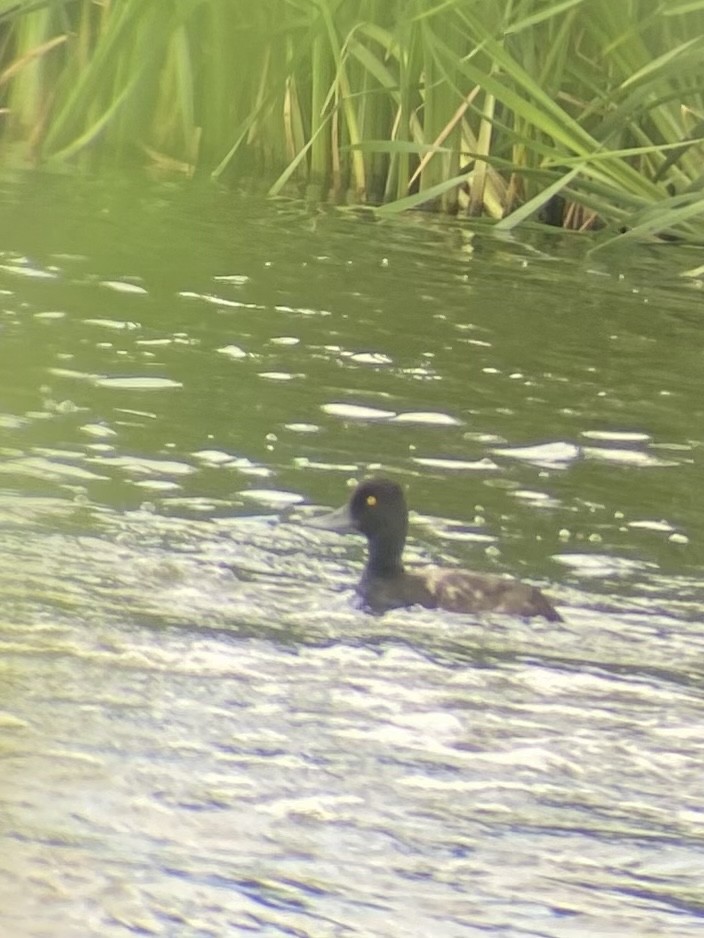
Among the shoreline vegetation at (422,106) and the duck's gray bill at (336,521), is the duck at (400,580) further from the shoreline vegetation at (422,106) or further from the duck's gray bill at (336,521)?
the shoreline vegetation at (422,106)

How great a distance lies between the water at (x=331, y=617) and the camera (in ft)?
8.73

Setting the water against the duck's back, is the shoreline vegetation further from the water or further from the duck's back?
the duck's back

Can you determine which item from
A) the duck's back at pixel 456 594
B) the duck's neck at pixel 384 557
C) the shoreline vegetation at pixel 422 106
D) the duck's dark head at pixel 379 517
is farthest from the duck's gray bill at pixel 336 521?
the shoreline vegetation at pixel 422 106

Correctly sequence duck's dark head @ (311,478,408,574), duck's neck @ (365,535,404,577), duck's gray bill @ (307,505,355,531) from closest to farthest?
duck's neck @ (365,535,404,577)
duck's dark head @ (311,478,408,574)
duck's gray bill @ (307,505,355,531)

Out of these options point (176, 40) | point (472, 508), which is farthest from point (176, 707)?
point (176, 40)

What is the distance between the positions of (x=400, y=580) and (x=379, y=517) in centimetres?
23

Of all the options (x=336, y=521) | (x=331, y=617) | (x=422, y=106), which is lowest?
(x=331, y=617)

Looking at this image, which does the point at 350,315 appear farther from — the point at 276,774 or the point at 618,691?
the point at 276,774

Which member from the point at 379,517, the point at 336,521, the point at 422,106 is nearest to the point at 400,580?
the point at 379,517

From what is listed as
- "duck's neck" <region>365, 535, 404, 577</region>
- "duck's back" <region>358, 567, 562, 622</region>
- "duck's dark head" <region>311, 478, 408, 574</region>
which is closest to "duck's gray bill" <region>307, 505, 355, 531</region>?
"duck's dark head" <region>311, 478, 408, 574</region>

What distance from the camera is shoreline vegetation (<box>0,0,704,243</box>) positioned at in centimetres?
744

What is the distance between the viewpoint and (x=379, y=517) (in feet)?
13.9

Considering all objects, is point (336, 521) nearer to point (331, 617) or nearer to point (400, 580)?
point (400, 580)

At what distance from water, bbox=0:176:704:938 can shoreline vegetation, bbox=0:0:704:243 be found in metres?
0.70
